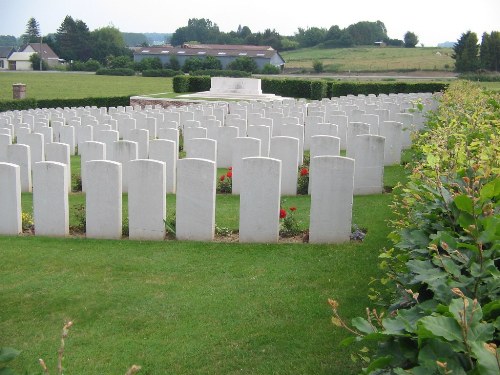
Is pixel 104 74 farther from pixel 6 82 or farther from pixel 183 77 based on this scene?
pixel 183 77

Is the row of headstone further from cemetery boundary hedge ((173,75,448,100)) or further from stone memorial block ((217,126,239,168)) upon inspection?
cemetery boundary hedge ((173,75,448,100))

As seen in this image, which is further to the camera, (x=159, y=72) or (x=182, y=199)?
(x=159, y=72)

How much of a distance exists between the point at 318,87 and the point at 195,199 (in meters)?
28.4

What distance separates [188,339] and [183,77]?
3292 centimetres

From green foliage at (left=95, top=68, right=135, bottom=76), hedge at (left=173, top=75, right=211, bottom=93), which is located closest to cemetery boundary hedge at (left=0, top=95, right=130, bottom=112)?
hedge at (left=173, top=75, right=211, bottom=93)

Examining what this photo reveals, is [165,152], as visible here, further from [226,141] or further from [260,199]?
[260,199]

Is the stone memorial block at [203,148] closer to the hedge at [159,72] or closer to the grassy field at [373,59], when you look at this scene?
the hedge at [159,72]

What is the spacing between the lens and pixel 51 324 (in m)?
4.86

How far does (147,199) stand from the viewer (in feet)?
23.0

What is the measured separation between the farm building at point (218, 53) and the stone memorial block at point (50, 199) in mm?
72955

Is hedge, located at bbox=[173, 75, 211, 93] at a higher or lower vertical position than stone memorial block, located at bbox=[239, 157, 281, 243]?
higher

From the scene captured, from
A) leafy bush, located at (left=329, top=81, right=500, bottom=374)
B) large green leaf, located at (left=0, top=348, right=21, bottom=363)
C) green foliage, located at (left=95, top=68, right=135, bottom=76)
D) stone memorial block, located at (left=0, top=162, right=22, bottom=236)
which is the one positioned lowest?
stone memorial block, located at (left=0, top=162, right=22, bottom=236)

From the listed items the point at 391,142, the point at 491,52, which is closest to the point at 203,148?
the point at 391,142

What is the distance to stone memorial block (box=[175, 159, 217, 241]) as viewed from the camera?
678 centimetres
